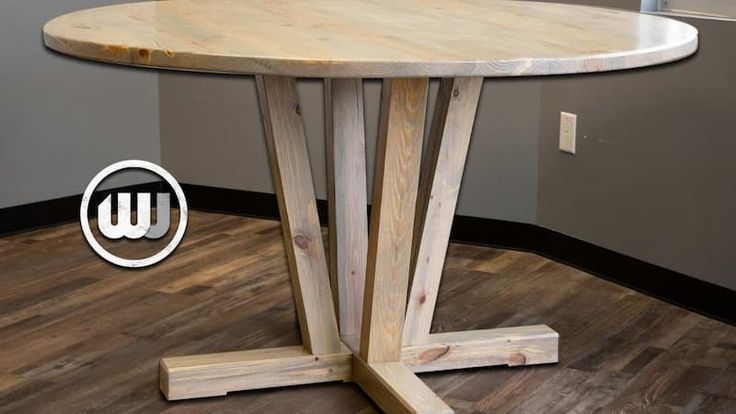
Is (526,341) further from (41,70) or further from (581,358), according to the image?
(41,70)

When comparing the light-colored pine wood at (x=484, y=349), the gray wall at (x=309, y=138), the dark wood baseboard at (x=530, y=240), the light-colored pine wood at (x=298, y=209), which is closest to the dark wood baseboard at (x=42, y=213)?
the dark wood baseboard at (x=530, y=240)

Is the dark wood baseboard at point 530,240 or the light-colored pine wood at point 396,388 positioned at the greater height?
the light-colored pine wood at point 396,388

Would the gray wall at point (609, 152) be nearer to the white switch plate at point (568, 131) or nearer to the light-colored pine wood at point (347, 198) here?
the white switch plate at point (568, 131)

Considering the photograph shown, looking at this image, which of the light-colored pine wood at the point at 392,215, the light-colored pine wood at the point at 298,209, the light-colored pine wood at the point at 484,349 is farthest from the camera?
the light-colored pine wood at the point at 484,349

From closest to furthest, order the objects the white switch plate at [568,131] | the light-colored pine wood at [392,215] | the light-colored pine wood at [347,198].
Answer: the light-colored pine wood at [392,215] < the light-colored pine wood at [347,198] < the white switch plate at [568,131]

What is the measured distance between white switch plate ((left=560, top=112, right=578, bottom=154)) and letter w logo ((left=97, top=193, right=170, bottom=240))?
121 centimetres

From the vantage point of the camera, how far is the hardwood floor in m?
2.24

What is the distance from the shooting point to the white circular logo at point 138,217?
131 inches

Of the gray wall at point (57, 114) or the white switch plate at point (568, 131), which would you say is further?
the gray wall at point (57, 114)

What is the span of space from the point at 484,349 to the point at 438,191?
39 cm

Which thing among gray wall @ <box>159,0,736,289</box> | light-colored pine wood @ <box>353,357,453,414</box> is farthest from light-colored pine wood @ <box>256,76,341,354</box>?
gray wall @ <box>159,0,736,289</box>

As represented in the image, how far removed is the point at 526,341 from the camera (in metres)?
2.42

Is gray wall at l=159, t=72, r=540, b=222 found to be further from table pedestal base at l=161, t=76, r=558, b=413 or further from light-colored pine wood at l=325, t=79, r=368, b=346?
light-colored pine wood at l=325, t=79, r=368, b=346

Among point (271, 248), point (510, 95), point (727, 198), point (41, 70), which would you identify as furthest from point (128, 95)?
point (727, 198)
